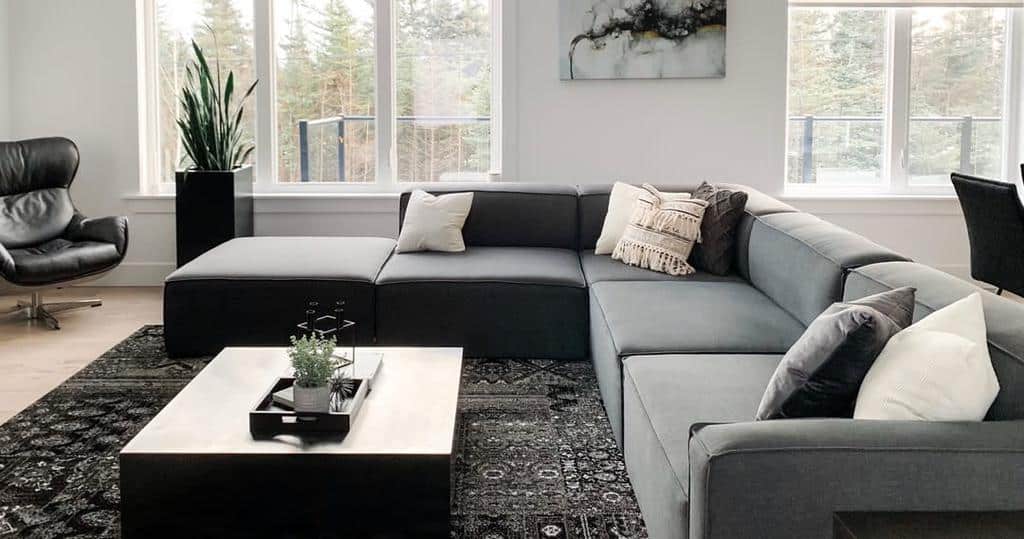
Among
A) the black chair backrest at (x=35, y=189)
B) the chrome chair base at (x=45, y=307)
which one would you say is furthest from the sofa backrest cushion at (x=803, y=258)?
the black chair backrest at (x=35, y=189)

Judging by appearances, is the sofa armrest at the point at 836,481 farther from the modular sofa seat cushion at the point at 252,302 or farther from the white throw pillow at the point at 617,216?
the white throw pillow at the point at 617,216

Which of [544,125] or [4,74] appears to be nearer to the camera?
[4,74]

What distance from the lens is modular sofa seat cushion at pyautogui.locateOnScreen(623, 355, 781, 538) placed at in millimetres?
2258

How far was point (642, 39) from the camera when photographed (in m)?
6.11

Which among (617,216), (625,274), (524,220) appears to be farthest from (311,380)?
(524,220)

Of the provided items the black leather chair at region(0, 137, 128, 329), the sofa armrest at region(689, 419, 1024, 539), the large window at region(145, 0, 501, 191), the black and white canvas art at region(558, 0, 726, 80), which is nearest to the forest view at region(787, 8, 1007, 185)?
the black and white canvas art at region(558, 0, 726, 80)

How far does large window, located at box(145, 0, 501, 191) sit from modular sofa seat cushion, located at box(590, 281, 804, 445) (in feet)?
8.02

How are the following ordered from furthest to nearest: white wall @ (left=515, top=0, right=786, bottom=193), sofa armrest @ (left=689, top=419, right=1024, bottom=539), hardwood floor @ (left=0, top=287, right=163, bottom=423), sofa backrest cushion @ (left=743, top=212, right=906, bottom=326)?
white wall @ (left=515, top=0, right=786, bottom=193), hardwood floor @ (left=0, top=287, right=163, bottom=423), sofa backrest cushion @ (left=743, top=212, right=906, bottom=326), sofa armrest @ (left=689, top=419, right=1024, bottom=539)

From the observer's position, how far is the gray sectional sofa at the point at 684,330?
190cm

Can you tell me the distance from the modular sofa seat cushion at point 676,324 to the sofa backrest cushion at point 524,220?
2.90 ft

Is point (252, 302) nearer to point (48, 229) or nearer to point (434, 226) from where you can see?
point (434, 226)

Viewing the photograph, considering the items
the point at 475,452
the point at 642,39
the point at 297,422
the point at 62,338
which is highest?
the point at 642,39

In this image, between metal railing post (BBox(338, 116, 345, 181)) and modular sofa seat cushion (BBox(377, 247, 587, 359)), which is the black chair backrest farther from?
modular sofa seat cushion (BBox(377, 247, 587, 359))

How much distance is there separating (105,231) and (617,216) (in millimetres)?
2612
